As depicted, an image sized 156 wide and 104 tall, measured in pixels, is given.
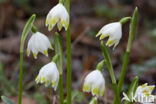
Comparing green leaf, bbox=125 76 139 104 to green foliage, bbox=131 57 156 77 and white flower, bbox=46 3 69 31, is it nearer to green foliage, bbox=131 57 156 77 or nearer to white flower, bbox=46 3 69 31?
white flower, bbox=46 3 69 31

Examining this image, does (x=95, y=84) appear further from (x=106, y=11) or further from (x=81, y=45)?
(x=106, y=11)

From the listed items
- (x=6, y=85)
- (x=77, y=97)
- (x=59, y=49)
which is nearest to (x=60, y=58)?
(x=59, y=49)

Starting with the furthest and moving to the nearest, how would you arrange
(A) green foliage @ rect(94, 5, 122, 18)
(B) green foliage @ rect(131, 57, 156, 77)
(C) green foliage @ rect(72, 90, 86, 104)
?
(A) green foliage @ rect(94, 5, 122, 18), (B) green foliage @ rect(131, 57, 156, 77), (C) green foliage @ rect(72, 90, 86, 104)

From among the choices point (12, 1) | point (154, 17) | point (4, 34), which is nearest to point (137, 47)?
point (154, 17)

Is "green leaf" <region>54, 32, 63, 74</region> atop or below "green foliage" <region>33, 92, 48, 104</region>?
atop

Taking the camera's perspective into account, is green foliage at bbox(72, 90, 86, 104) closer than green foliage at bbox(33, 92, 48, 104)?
Yes

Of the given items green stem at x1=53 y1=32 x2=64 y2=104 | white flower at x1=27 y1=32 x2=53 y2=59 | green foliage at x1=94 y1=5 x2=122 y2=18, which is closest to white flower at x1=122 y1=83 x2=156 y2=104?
green stem at x1=53 y1=32 x2=64 y2=104

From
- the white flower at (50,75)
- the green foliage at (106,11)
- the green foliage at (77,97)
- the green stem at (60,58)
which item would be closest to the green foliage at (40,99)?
the green foliage at (77,97)

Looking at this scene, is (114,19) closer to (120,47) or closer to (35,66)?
(120,47)
